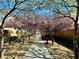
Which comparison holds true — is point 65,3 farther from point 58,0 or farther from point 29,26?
point 29,26

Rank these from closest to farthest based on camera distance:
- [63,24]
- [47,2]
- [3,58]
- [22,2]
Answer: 1. [47,2]
2. [22,2]
3. [3,58]
4. [63,24]

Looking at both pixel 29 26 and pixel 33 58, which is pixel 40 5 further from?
pixel 29 26

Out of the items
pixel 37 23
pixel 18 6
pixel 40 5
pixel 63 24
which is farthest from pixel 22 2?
pixel 37 23

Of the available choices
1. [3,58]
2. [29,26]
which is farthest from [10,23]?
[3,58]

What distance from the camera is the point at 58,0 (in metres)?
11.8

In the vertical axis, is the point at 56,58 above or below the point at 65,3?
below

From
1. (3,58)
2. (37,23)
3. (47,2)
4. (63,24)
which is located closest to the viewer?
(47,2)

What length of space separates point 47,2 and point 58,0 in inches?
25.8

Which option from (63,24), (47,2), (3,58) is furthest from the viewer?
(63,24)

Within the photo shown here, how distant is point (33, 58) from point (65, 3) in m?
4.72

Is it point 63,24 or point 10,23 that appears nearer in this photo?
point 63,24

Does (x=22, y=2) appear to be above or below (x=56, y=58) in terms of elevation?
above

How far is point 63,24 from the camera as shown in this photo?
106 feet

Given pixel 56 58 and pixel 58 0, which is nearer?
pixel 58 0
